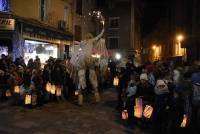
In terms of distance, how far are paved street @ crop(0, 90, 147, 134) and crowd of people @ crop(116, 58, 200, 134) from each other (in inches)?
25.7

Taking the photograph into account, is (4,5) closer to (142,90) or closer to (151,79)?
(151,79)

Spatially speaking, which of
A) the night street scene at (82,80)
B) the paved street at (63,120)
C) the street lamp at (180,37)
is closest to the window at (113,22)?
the night street scene at (82,80)

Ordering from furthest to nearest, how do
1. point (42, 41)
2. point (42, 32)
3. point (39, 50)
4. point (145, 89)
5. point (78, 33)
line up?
point (78, 33) < point (42, 41) < point (39, 50) < point (42, 32) < point (145, 89)

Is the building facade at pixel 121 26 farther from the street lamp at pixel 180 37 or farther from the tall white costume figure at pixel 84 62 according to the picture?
the tall white costume figure at pixel 84 62

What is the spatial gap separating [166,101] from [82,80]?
6280 mm

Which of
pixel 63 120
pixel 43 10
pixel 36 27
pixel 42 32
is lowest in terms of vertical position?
pixel 63 120

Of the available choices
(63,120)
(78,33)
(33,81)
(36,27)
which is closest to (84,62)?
(33,81)

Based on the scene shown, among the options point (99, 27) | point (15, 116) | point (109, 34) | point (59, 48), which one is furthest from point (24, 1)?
point (109, 34)

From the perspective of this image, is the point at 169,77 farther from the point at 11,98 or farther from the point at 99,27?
the point at 99,27

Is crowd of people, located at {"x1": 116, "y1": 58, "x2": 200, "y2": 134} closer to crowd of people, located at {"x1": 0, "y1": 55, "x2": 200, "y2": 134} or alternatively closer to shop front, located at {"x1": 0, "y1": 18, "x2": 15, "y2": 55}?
crowd of people, located at {"x1": 0, "y1": 55, "x2": 200, "y2": 134}

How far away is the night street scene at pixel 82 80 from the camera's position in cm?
1090

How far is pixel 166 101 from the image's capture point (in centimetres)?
1080

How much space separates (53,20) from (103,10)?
81.8ft

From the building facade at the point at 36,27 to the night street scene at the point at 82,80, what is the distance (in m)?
0.05
